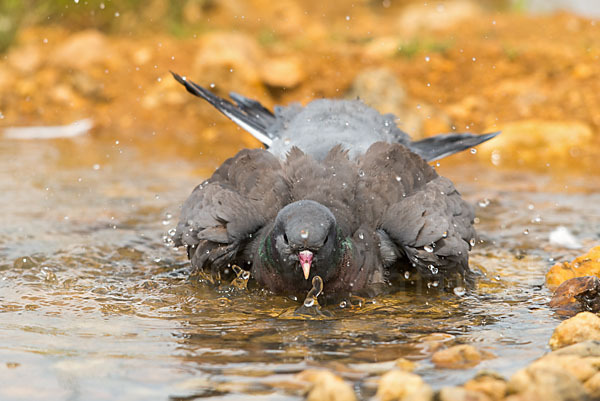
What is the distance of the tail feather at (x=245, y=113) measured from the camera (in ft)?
20.3

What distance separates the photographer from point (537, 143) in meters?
9.27

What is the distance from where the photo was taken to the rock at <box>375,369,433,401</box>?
10.2 ft

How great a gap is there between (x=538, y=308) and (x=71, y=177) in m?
5.03

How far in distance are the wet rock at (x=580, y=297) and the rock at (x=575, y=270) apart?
0.38 metres

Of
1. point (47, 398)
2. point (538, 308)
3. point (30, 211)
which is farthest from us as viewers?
point (30, 211)

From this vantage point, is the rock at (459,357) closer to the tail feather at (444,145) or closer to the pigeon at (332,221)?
the pigeon at (332,221)

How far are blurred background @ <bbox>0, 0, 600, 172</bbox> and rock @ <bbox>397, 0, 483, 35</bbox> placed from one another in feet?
0.55

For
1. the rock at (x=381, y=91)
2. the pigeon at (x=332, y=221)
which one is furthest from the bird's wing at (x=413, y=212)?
the rock at (x=381, y=91)

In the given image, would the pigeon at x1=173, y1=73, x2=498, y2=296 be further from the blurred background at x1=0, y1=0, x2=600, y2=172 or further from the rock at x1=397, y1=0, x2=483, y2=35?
the rock at x1=397, y1=0, x2=483, y2=35

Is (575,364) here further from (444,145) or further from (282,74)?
(282,74)

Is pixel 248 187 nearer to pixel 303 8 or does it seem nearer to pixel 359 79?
pixel 359 79

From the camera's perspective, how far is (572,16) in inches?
481

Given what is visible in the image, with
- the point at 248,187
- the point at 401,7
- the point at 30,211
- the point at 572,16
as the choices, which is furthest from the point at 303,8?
the point at 248,187

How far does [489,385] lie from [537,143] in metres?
6.51
